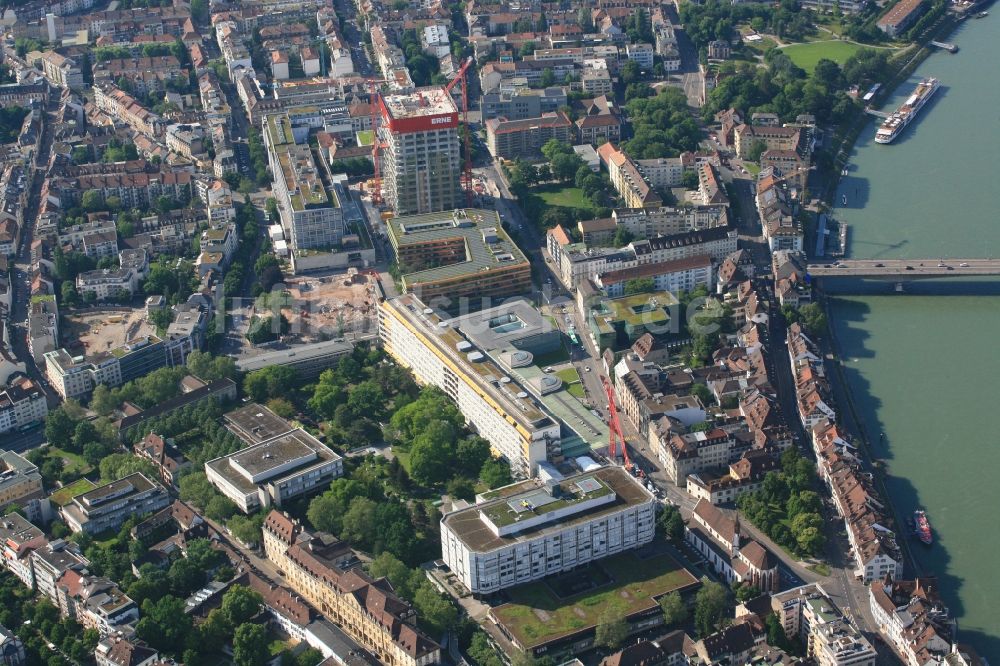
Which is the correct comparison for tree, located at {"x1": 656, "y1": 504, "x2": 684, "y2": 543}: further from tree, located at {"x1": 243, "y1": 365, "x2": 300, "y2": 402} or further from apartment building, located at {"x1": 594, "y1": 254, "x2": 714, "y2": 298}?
apartment building, located at {"x1": 594, "y1": 254, "x2": 714, "y2": 298}

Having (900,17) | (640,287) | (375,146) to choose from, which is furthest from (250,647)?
(900,17)

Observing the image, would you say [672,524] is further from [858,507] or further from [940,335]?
[940,335]

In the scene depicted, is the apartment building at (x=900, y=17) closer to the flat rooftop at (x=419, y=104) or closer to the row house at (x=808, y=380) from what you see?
the flat rooftop at (x=419, y=104)

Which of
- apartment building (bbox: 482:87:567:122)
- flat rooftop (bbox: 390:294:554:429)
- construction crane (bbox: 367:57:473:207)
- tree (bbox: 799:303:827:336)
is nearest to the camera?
flat rooftop (bbox: 390:294:554:429)

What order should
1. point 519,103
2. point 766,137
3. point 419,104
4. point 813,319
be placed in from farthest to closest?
point 519,103
point 766,137
point 419,104
point 813,319

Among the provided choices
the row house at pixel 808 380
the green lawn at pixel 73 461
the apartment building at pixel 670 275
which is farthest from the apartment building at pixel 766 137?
the green lawn at pixel 73 461

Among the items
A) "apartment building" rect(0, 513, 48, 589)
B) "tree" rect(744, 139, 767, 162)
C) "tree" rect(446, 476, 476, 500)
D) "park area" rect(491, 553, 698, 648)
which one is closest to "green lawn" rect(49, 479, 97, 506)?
"apartment building" rect(0, 513, 48, 589)

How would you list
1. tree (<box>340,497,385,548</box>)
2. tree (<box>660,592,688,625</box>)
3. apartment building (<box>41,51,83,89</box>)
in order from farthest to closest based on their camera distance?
1. apartment building (<box>41,51,83,89</box>)
2. tree (<box>340,497,385,548</box>)
3. tree (<box>660,592,688,625</box>)
